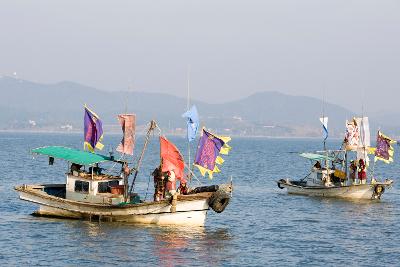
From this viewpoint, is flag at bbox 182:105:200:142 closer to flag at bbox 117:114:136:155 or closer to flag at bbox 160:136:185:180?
flag at bbox 160:136:185:180

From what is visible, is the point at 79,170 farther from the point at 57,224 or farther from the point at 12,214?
the point at 12,214

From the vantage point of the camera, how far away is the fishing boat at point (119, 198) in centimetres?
4600

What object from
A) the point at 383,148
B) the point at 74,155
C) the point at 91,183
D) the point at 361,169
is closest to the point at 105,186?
the point at 91,183

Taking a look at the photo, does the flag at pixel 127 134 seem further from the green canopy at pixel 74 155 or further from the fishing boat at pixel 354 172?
the fishing boat at pixel 354 172

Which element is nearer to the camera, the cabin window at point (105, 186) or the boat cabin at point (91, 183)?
the boat cabin at point (91, 183)

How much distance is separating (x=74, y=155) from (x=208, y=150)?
8.61 metres

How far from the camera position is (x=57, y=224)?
48000 millimetres

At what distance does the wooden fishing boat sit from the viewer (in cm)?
4597

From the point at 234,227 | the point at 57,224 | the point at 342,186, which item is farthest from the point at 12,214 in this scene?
the point at 342,186

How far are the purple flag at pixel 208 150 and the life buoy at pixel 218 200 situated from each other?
2289mm

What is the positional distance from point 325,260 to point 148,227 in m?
11.8

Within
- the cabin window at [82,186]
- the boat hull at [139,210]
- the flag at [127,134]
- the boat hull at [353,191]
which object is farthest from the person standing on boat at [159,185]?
the boat hull at [353,191]

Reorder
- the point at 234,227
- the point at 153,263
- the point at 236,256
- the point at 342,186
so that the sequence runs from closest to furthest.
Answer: the point at 153,263
the point at 236,256
the point at 234,227
the point at 342,186

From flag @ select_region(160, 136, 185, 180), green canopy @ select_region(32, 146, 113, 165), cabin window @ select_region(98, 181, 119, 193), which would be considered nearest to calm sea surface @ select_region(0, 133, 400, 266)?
cabin window @ select_region(98, 181, 119, 193)
